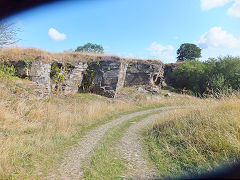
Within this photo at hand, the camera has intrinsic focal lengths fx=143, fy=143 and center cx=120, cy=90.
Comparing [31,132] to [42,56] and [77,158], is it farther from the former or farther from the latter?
[42,56]

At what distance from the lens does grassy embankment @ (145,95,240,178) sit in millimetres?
3309

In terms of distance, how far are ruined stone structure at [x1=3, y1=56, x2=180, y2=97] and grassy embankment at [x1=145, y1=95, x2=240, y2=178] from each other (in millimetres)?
11239

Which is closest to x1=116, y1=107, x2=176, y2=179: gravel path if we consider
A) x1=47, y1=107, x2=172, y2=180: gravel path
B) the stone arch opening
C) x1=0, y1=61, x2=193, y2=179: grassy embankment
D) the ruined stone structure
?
x1=47, y1=107, x2=172, y2=180: gravel path

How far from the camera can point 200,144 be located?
399 cm

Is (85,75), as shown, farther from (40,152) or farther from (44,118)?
(40,152)

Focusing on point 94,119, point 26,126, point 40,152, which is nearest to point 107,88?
point 94,119

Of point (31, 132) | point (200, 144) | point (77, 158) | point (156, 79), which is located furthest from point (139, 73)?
point (77, 158)

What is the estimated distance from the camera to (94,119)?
8.71 metres

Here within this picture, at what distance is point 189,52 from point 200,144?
50849 millimetres

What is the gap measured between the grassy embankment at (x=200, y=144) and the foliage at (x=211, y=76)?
12.5 meters

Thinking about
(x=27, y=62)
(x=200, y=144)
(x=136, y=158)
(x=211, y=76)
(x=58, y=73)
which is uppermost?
(x=27, y=62)

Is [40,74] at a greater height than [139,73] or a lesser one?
lesser

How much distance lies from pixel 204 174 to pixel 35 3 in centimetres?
711

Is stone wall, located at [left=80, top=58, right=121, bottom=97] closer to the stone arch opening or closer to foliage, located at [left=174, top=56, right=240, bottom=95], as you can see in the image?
the stone arch opening
